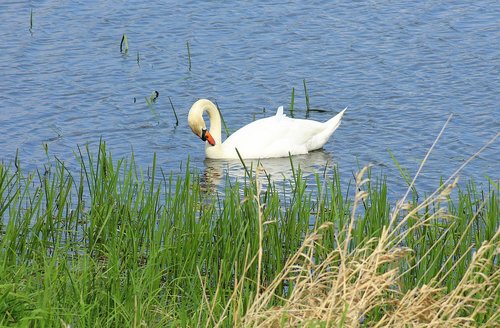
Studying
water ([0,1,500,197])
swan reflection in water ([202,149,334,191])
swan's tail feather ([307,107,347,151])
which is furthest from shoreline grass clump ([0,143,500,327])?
swan's tail feather ([307,107,347,151])

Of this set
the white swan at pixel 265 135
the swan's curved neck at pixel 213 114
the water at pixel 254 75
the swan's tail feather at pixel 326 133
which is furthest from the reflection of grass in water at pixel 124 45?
the swan's tail feather at pixel 326 133

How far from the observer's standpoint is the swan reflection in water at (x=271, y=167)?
1158cm

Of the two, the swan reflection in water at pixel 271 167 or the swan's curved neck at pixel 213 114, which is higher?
the swan's curved neck at pixel 213 114

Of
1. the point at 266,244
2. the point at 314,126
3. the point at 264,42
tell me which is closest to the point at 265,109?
the point at 314,126

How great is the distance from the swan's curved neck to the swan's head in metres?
0.06

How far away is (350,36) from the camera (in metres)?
14.8

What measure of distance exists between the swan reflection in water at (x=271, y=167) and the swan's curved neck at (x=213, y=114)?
28cm

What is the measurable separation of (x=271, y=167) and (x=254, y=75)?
6.82ft

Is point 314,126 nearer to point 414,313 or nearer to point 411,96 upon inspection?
point 411,96

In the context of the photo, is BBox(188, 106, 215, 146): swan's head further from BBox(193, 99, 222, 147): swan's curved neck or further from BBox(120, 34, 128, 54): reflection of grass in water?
BBox(120, 34, 128, 54): reflection of grass in water

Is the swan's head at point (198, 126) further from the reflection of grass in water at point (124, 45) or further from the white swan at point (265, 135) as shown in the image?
the reflection of grass in water at point (124, 45)

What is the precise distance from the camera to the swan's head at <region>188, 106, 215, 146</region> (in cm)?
1198

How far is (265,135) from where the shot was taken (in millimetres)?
12031

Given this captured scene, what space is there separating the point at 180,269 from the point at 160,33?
907cm
